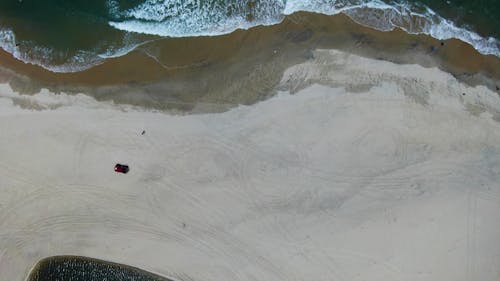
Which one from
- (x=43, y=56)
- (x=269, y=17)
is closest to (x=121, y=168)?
(x=43, y=56)

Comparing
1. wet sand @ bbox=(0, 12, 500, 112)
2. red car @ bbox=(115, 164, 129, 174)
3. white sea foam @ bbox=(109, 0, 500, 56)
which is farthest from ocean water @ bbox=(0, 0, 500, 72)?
red car @ bbox=(115, 164, 129, 174)

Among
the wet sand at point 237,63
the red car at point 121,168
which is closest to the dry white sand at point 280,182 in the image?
the red car at point 121,168

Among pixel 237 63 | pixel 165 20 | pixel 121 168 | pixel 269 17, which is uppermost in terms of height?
pixel 269 17

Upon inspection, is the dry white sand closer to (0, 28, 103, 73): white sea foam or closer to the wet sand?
the wet sand

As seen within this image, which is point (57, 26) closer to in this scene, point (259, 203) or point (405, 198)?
point (259, 203)

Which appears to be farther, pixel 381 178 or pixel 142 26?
pixel 142 26

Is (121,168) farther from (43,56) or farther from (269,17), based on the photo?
(269,17)

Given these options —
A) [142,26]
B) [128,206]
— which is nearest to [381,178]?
[128,206]
